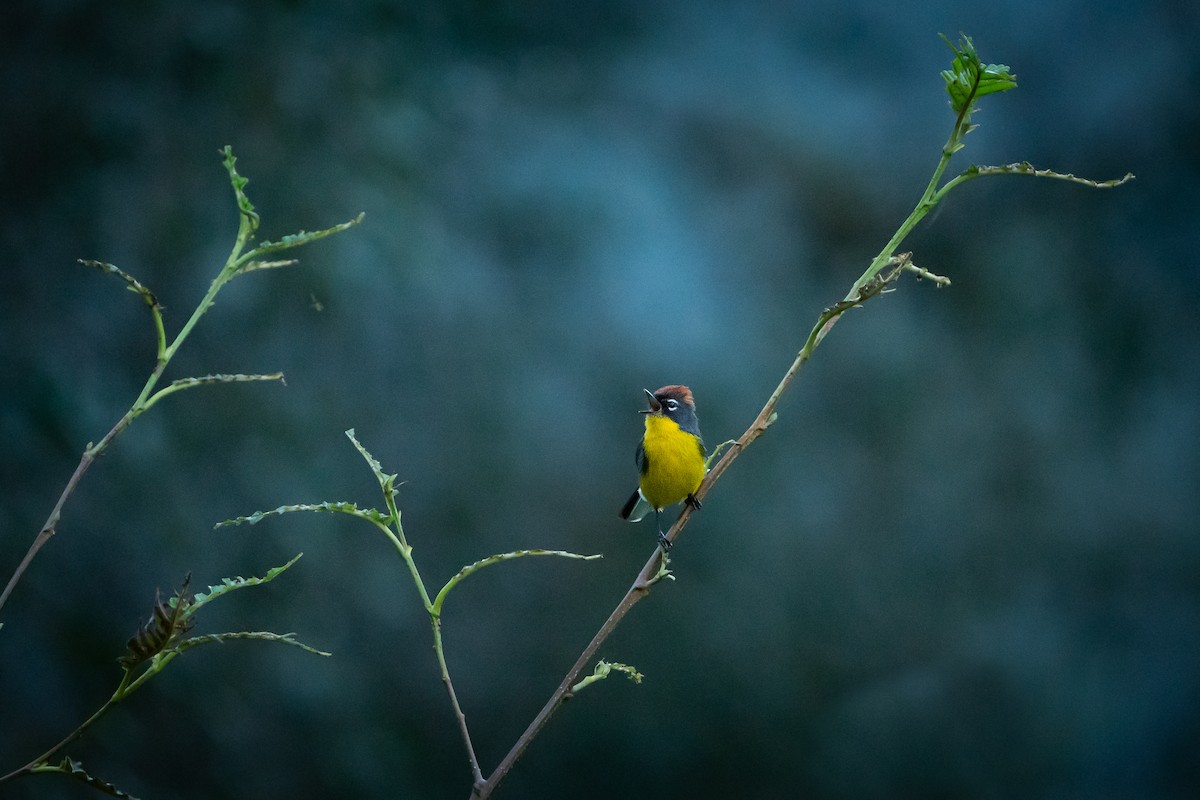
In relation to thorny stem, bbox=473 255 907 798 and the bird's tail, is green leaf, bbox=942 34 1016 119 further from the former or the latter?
the bird's tail

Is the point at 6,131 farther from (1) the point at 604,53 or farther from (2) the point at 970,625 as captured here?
(2) the point at 970,625

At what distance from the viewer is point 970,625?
195 centimetres

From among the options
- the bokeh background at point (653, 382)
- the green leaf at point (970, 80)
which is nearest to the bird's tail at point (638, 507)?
the bokeh background at point (653, 382)

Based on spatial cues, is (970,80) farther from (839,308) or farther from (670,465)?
(670,465)

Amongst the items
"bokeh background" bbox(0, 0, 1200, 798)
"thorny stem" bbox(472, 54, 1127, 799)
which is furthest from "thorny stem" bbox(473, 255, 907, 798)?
"bokeh background" bbox(0, 0, 1200, 798)

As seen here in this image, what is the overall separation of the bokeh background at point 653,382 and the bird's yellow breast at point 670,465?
488 millimetres

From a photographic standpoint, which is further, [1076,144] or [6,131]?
[1076,144]

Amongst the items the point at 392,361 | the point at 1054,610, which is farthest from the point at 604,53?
the point at 1054,610

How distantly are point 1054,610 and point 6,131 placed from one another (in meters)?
2.06

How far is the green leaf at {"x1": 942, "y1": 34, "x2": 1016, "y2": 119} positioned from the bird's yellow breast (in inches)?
33.5

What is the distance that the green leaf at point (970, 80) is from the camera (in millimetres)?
567

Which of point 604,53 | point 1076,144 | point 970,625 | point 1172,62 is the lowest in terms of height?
point 970,625

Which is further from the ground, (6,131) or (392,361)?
(6,131)

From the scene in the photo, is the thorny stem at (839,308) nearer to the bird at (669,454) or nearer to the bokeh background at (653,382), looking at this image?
the bird at (669,454)
